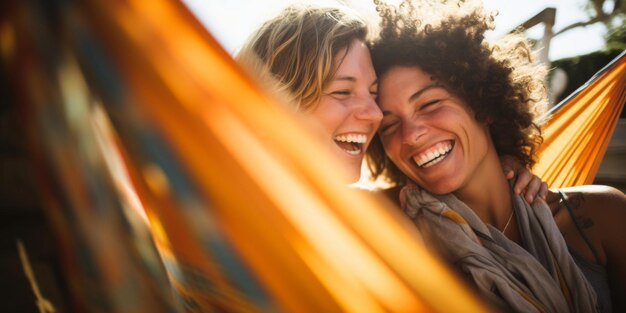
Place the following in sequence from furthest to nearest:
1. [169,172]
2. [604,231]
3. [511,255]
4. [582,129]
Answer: [582,129], [604,231], [511,255], [169,172]

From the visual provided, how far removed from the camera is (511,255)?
3.37 ft

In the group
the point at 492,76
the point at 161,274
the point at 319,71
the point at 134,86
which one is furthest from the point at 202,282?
the point at 492,76

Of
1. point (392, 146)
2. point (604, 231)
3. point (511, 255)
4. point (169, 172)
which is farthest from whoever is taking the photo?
point (392, 146)

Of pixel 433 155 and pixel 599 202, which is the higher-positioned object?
pixel 433 155

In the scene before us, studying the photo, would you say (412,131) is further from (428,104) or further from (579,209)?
(579,209)

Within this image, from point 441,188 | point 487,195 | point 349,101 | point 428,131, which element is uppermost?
point 349,101

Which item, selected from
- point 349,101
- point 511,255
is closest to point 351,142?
point 349,101

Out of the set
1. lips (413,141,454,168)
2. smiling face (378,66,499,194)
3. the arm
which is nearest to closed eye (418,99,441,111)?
smiling face (378,66,499,194)

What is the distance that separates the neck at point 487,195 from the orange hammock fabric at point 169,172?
80cm

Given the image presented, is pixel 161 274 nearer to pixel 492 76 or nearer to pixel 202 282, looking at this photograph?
pixel 202 282

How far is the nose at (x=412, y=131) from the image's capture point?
1.19 metres

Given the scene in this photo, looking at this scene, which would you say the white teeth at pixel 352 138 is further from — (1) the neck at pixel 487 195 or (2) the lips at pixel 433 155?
(1) the neck at pixel 487 195

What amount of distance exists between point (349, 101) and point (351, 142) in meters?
0.16

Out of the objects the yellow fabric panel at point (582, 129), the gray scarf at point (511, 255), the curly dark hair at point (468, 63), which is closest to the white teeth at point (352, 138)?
the curly dark hair at point (468, 63)
